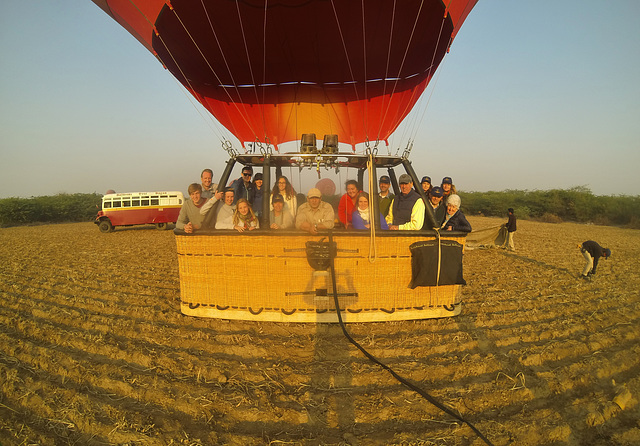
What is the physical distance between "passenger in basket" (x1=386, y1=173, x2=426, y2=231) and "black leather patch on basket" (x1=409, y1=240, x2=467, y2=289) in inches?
15.0

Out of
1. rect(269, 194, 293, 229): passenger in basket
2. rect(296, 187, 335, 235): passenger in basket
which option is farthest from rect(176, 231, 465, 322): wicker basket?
rect(269, 194, 293, 229): passenger in basket

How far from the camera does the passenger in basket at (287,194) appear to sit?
4223 millimetres

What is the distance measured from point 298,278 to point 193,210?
1.69 meters

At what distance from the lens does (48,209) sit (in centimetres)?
3006

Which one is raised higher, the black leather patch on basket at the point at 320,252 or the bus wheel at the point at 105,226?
the black leather patch on basket at the point at 320,252

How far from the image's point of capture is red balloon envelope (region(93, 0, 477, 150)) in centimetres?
411

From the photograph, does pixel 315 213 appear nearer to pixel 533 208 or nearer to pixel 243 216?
pixel 243 216

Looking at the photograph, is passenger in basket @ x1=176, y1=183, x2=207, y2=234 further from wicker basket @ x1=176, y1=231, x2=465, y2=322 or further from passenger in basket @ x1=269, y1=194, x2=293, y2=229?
passenger in basket @ x1=269, y1=194, x2=293, y2=229

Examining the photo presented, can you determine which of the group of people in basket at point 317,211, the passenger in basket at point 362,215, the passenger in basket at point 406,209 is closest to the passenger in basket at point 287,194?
the group of people in basket at point 317,211

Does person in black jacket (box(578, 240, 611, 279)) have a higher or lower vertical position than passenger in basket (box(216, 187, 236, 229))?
lower

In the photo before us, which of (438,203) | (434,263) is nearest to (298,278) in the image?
(434,263)

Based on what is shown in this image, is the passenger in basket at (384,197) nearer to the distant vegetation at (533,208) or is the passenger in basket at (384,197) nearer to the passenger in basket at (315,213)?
the passenger in basket at (315,213)

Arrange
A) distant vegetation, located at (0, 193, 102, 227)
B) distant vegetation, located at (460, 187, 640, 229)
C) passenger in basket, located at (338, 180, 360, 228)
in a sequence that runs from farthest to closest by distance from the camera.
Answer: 1. distant vegetation, located at (460, 187, 640, 229)
2. distant vegetation, located at (0, 193, 102, 227)
3. passenger in basket, located at (338, 180, 360, 228)

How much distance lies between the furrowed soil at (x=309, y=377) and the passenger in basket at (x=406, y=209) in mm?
1197
